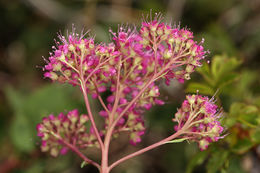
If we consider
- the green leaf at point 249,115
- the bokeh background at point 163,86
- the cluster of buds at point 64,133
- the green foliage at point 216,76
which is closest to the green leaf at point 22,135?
the bokeh background at point 163,86

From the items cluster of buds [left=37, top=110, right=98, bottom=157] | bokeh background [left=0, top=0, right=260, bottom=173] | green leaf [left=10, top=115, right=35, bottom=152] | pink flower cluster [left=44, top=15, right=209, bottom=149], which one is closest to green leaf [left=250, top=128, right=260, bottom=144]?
bokeh background [left=0, top=0, right=260, bottom=173]

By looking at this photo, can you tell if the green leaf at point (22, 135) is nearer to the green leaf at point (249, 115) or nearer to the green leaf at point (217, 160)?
the green leaf at point (217, 160)

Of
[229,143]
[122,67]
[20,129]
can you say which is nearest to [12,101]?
[20,129]

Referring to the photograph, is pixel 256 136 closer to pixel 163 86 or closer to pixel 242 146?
pixel 242 146

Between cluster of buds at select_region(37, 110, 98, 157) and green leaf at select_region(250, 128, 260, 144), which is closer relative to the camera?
cluster of buds at select_region(37, 110, 98, 157)

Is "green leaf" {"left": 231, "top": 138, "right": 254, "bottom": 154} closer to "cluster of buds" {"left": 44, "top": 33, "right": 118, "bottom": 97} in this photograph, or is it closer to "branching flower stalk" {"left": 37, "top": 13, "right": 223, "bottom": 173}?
"branching flower stalk" {"left": 37, "top": 13, "right": 223, "bottom": 173}

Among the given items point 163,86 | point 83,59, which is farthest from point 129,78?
point 163,86
